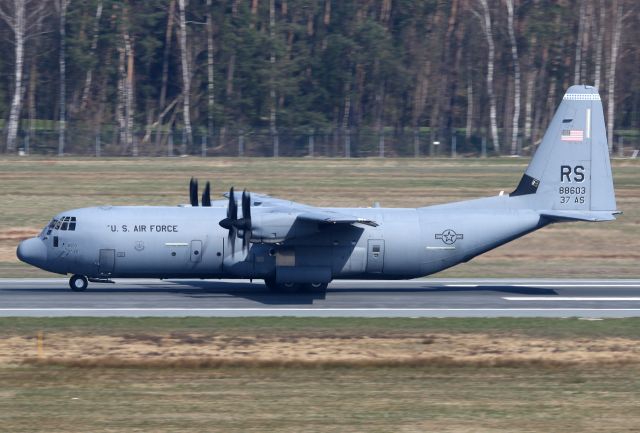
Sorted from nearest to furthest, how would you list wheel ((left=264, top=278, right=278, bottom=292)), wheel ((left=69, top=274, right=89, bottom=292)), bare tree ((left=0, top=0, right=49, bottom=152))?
wheel ((left=69, top=274, right=89, bottom=292)) → wheel ((left=264, top=278, right=278, bottom=292)) → bare tree ((left=0, top=0, right=49, bottom=152))

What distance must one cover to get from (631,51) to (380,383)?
7683 centimetres

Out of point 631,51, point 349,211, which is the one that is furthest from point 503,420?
point 631,51

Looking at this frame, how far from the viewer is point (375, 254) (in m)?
27.5

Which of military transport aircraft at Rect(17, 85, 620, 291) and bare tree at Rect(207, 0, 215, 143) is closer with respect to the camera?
military transport aircraft at Rect(17, 85, 620, 291)

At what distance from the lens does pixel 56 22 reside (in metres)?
77.1

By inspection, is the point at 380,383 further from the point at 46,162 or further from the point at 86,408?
the point at 46,162

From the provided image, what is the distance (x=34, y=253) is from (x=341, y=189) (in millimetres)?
24610

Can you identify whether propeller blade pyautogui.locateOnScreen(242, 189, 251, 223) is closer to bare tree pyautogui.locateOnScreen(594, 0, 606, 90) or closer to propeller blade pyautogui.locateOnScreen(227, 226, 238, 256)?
propeller blade pyautogui.locateOnScreen(227, 226, 238, 256)

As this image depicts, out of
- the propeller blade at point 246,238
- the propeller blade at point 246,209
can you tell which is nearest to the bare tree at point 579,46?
the propeller blade at point 246,238

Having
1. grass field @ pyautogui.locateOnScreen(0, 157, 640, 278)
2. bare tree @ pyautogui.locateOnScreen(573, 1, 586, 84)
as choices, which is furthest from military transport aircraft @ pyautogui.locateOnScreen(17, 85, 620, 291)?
bare tree @ pyautogui.locateOnScreen(573, 1, 586, 84)

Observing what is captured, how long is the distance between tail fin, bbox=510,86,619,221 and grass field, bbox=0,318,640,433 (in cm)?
615

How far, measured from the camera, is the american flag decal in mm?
29031

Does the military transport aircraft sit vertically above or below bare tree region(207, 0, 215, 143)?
below

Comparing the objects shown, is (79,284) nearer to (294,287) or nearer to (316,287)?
(294,287)
